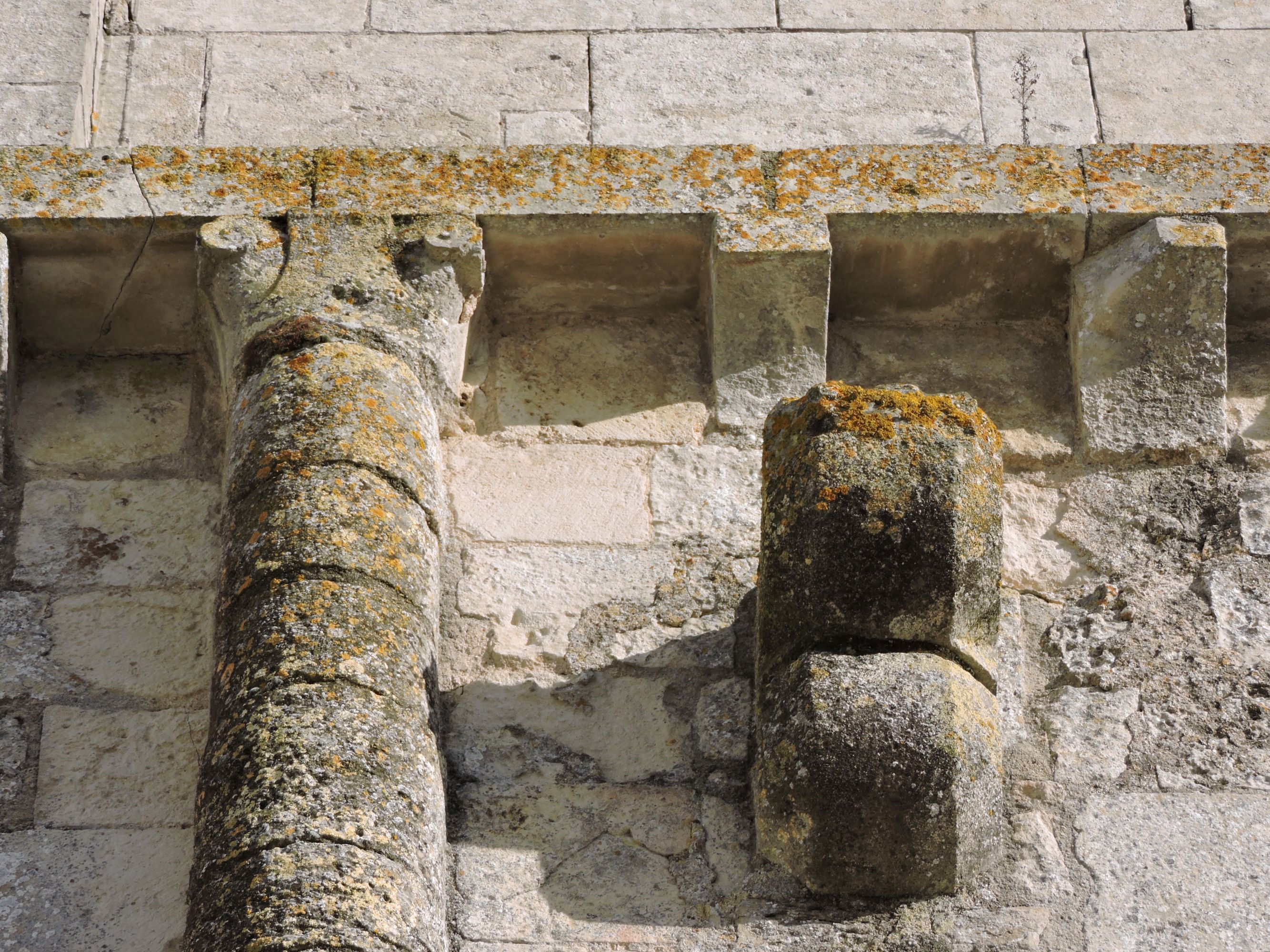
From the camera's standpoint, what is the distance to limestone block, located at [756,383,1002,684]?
2.97m

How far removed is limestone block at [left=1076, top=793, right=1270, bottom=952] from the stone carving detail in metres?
0.22

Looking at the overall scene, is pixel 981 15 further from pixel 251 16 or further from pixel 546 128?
pixel 251 16

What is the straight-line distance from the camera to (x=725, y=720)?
3.25m

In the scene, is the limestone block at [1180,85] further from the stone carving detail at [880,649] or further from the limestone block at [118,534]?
the limestone block at [118,534]

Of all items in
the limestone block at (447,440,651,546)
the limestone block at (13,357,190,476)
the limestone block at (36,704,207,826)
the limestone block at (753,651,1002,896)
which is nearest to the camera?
the limestone block at (753,651,1002,896)

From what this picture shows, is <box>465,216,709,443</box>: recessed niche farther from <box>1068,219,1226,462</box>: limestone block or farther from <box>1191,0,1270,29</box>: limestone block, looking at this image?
<box>1191,0,1270,29</box>: limestone block

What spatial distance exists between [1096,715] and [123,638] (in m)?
1.91

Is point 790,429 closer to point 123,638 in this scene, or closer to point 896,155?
point 896,155


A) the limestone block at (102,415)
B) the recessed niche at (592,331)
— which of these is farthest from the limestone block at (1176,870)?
the limestone block at (102,415)

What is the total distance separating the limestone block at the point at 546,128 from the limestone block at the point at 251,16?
51cm

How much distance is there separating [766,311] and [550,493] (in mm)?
621

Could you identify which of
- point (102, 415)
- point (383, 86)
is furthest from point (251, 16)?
point (102, 415)

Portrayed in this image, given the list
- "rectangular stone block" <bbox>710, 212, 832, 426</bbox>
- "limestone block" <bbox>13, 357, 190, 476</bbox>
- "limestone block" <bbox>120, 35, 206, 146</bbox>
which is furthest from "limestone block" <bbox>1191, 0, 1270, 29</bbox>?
"limestone block" <bbox>13, 357, 190, 476</bbox>

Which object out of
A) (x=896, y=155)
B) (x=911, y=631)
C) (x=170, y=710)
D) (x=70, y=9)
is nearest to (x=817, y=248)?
(x=896, y=155)
